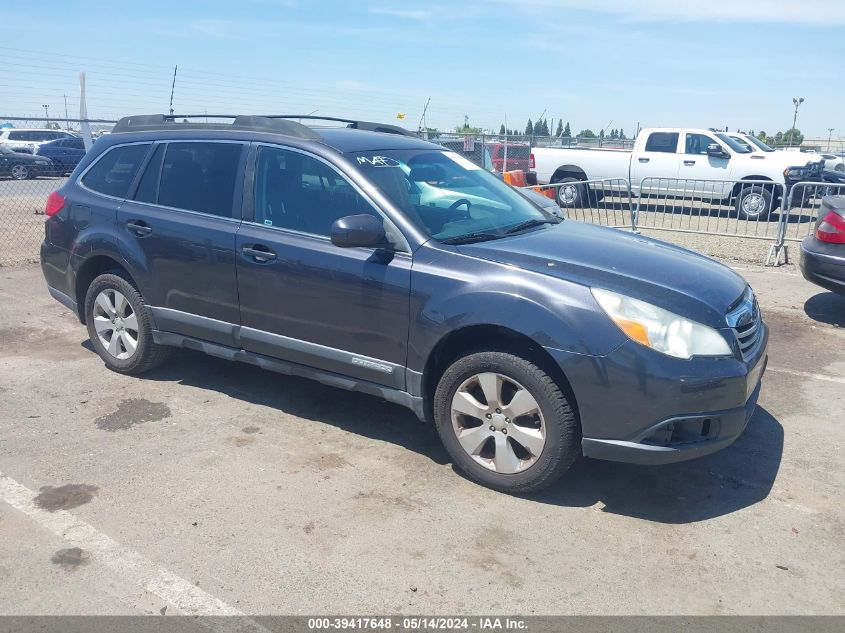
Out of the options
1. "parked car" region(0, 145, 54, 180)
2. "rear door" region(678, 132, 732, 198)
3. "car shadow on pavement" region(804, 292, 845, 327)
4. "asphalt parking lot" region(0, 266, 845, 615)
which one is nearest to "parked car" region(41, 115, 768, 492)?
"asphalt parking lot" region(0, 266, 845, 615)

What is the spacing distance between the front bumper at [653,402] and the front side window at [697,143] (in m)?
14.1

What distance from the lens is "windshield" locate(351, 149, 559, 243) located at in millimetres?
4312

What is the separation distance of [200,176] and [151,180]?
1.64 feet

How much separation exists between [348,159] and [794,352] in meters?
4.26

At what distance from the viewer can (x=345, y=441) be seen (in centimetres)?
455

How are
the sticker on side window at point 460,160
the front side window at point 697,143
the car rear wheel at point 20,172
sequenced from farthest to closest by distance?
the car rear wheel at point 20,172, the front side window at point 697,143, the sticker on side window at point 460,160

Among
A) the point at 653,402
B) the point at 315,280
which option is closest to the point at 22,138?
the point at 315,280

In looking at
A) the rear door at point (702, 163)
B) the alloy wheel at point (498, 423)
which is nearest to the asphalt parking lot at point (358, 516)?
the alloy wheel at point (498, 423)

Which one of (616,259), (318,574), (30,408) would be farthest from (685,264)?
(30,408)

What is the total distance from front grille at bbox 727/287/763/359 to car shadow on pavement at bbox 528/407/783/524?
75 cm

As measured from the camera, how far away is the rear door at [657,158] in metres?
16.6

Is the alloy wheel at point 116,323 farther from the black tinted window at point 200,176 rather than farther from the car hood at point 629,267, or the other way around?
the car hood at point 629,267

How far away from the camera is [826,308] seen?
7.82 meters

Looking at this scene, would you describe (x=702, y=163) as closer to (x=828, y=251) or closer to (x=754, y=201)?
(x=754, y=201)
